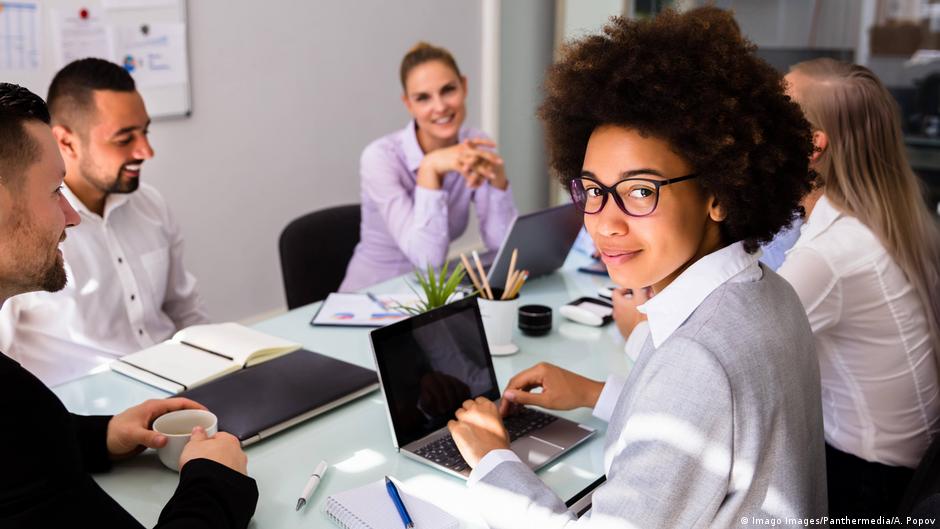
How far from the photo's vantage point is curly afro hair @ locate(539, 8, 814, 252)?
3.61ft

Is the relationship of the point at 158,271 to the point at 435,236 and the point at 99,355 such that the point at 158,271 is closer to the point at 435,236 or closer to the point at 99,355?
the point at 99,355

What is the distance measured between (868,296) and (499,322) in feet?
2.43

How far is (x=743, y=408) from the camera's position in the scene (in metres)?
1.00

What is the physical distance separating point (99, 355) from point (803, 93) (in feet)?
5.83

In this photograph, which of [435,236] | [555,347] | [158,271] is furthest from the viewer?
[435,236]

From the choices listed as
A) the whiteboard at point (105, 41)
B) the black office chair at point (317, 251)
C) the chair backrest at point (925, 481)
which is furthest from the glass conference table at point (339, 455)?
the whiteboard at point (105, 41)

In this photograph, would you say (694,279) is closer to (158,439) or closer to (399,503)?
(399,503)

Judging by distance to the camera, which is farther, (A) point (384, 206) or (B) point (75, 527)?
(A) point (384, 206)

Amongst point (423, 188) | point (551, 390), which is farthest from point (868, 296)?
point (423, 188)

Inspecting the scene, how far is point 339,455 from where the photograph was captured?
1.40m

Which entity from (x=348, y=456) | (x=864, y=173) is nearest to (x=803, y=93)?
(x=864, y=173)

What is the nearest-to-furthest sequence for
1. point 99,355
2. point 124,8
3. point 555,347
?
point 555,347, point 99,355, point 124,8

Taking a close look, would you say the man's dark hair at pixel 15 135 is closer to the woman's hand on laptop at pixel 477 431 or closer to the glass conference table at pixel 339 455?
the glass conference table at pixel 339 455

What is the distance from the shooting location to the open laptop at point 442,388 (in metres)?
1.38
